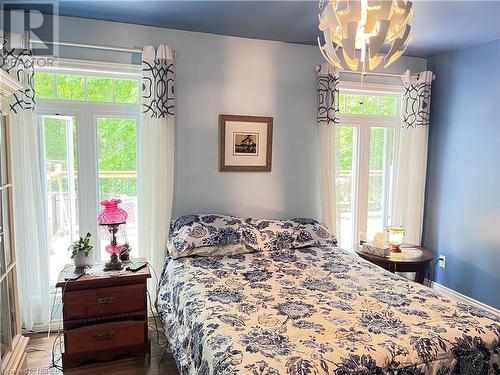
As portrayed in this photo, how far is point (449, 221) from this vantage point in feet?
12.1

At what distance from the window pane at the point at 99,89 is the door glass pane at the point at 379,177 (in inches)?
100

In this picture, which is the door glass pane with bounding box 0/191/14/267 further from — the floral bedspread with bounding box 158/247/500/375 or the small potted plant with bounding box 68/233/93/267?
the floral bedspread with bounding box 158/247/500/375

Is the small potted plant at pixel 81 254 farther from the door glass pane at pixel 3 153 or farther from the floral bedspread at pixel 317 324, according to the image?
the door glass pane at pixel 3 153

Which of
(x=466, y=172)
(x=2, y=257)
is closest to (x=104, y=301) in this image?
(x=2, y=257)

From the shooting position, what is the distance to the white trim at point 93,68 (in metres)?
2.82

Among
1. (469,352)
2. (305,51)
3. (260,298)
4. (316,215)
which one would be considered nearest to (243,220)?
(316,215)

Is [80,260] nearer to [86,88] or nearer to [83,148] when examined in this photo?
[83,148]

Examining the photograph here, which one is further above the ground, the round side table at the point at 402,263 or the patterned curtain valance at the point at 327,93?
the patterned curtain valance at the point at 327,93

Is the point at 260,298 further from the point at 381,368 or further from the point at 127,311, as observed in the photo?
the point at 127,311

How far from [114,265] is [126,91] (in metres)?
1.43

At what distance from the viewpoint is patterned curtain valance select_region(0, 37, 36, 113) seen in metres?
2.59

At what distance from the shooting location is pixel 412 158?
378 cm

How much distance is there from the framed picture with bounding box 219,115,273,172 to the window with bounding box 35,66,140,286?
75 cm

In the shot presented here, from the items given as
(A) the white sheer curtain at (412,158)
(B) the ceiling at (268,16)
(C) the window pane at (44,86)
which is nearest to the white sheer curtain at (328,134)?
(B) the ceiling at (268,16)
